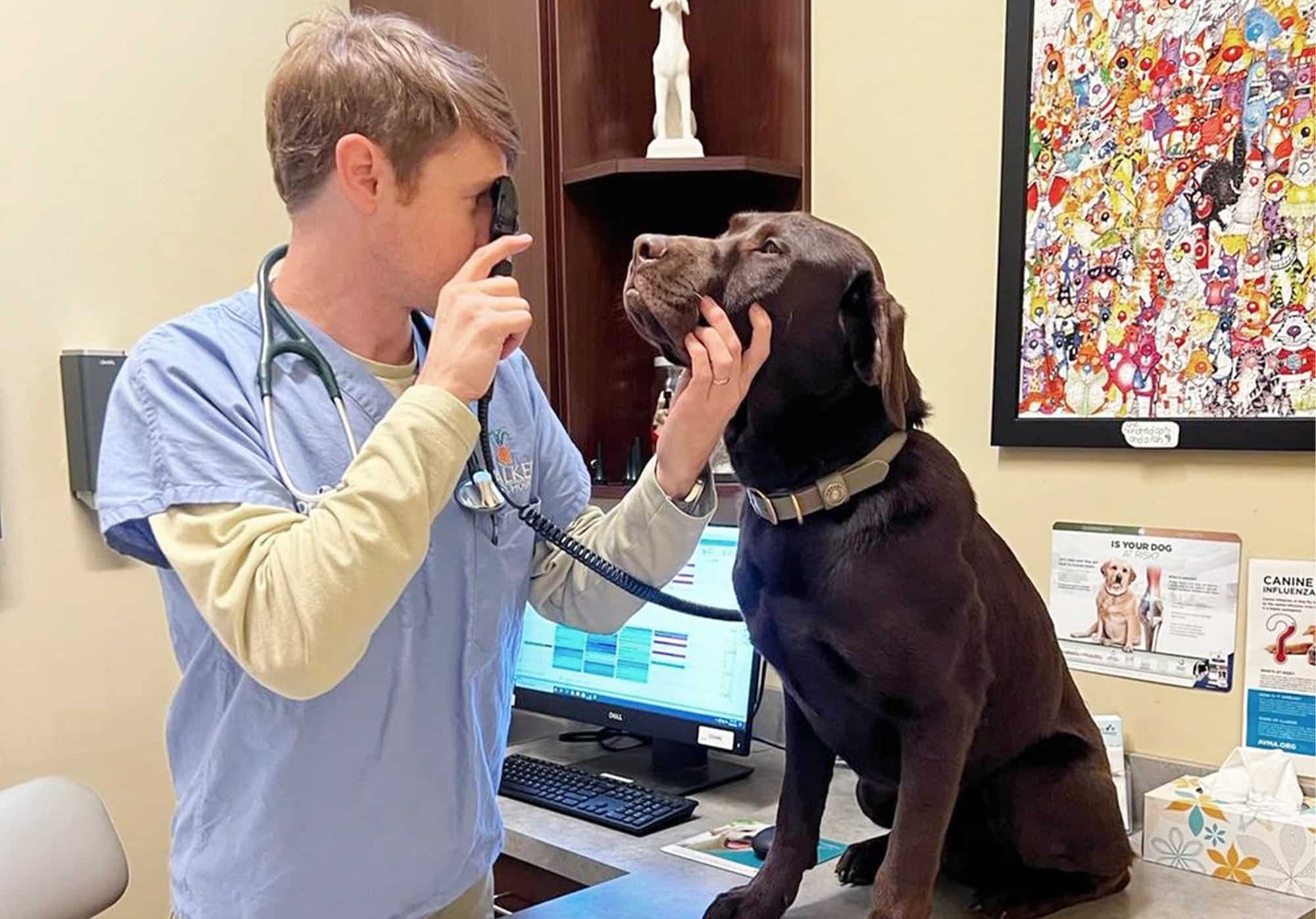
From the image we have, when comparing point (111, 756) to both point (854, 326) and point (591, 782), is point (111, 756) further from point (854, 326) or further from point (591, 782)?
point (854, 326)

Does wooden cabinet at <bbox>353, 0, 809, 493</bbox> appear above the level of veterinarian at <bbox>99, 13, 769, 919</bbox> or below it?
above

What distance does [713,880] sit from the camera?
1.35m

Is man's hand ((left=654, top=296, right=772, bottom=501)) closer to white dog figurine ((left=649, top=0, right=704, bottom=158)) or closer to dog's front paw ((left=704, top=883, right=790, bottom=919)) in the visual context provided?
dog's front paw ((left=704, top=883, right=790, bottom=919))

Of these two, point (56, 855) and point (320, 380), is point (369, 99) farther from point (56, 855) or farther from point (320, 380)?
point (56, 855)

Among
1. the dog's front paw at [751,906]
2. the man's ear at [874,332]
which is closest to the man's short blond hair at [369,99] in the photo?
the man's ear at [874,332]

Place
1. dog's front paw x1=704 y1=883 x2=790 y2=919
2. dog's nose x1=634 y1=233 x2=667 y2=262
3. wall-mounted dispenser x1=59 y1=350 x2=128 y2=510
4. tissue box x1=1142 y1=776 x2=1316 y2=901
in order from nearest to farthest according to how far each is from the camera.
→ dog's nose x1=634 y1=233 x2=667 y2=262 < dog's front paw x1=704 y1=883 x2=790 y2=919 < tissue box x1=1142 y1=776 x2=1316 y2=901 < wall-mounted dispenser x1=59 y1=350 x2=128 y2=510

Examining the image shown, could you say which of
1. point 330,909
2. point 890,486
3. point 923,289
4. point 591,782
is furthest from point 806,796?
point 923,289

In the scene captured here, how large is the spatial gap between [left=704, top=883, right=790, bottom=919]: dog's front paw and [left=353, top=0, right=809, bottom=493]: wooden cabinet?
0.95m

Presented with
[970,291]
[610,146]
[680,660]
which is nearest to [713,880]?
[680,660]

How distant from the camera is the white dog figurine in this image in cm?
188

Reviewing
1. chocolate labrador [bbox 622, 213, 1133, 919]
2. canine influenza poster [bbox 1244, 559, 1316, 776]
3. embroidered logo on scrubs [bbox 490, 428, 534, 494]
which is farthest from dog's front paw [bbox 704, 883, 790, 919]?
canine influenza poster [bbox 1244, 559, 1316, 776]

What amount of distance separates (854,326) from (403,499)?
48 centimetres

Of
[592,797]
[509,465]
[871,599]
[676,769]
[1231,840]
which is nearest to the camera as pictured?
[871,599]

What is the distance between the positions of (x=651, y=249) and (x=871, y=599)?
15.2 inches
